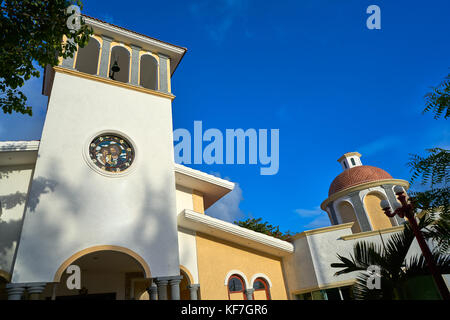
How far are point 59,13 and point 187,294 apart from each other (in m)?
12.1

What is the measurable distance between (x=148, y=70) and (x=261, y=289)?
520 inches

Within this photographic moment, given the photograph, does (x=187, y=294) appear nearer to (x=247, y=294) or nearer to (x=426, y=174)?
(x=247, y=294)

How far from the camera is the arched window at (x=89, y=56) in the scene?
47.1 ft

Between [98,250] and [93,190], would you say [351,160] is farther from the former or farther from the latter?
[98,250]

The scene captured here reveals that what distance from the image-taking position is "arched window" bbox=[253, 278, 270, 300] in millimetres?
13570

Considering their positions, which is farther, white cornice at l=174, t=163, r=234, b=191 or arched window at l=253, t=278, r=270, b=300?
arched window at l=253, t=278, r=270, b=300

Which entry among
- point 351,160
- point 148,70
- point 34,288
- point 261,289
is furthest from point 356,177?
point 34,288

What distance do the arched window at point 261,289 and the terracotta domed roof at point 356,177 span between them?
15366 mm

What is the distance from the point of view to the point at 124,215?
1026 centimetres

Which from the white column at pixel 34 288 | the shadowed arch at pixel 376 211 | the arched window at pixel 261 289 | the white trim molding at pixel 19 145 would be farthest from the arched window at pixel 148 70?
the shadowed arch at pixel 376 211

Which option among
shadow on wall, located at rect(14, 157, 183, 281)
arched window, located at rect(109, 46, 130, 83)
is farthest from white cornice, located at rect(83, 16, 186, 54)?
shadow on wall, located at rect(14, 157, 183, 281)

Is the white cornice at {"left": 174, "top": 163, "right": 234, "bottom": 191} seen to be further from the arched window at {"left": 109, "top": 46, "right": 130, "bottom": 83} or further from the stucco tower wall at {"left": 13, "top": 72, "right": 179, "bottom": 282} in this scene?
the arched window at {"left": 109, "top": 46, "right": 130, "bottom": 83}

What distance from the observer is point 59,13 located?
24.2 feet

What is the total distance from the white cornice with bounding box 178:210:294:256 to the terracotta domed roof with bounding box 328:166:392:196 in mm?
14344
